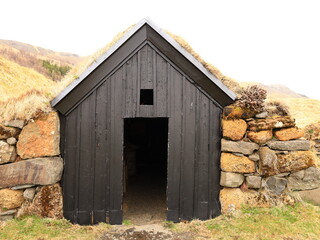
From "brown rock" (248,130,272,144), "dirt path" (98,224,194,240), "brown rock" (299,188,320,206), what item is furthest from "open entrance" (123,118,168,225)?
"brown rock" (299,188,320,206)

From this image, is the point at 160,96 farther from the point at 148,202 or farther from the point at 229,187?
the point at 148,202

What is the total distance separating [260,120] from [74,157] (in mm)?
4330

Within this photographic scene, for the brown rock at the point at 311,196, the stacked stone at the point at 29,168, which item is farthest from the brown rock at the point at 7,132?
the brown rock at the point at 311,196

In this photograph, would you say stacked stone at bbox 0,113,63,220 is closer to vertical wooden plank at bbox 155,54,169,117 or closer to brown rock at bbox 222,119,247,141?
vertical wooden plank at bbox 155,54,169,117

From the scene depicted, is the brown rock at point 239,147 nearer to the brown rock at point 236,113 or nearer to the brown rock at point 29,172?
the brown rock at point 236,113

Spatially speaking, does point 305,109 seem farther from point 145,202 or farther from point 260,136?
point 145,202

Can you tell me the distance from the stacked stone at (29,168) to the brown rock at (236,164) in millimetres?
3748

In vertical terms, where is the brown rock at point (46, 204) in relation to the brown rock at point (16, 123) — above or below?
below

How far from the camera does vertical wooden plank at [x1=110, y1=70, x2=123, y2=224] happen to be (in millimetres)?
6402

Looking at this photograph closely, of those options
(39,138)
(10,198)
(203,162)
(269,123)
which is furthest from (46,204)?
(269,123)

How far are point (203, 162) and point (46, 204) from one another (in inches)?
142

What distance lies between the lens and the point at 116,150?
253 inches

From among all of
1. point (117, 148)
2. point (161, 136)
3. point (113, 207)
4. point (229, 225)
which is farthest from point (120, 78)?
point (161, 136)

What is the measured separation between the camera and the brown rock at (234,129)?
6.30 m
